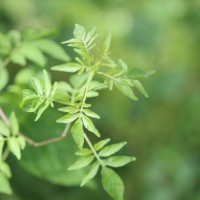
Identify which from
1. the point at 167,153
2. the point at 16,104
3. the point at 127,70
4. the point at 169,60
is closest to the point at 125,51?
the point at 169,60

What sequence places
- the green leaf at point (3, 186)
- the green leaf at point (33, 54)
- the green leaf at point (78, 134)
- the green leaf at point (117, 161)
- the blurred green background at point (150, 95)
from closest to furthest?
1. the green leaf at point (78, 134)
2. the green leaf at point (117, 161)
3. the green leaf at point (3, 186)
4. the green leaf at point (33, 54)
5. the blurred green background at point (150, 95)

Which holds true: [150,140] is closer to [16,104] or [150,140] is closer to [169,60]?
[169,60]

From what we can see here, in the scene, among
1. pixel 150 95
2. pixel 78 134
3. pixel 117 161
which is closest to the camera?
pixel 78 134

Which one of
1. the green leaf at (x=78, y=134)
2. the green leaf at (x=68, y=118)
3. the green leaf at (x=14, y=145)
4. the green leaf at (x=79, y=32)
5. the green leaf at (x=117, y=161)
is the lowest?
the green leaf at (x=14, y=145)

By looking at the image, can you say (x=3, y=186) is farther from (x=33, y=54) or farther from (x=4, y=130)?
(x=33, y=54)

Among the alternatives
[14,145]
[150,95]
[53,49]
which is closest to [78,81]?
[53,49]

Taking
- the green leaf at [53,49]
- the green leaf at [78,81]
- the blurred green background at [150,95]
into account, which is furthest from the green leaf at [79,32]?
the blurred green background at [150,95]

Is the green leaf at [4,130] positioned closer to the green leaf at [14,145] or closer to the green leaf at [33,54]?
the green leaf at [14,145]
